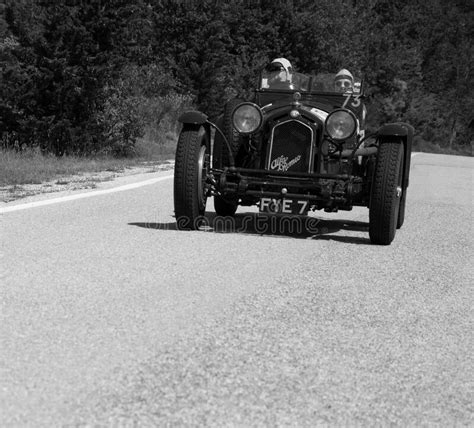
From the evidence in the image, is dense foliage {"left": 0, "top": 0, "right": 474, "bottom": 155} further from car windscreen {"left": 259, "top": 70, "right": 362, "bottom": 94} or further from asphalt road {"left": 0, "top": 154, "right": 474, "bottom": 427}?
asphalt road {"left": 0, "top": 154, "right": 474, "bottom": 427}

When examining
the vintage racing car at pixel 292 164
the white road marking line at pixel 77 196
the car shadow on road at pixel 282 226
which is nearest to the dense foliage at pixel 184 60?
the white road marking line at pixel 77 196

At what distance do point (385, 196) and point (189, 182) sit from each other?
5.60 ft

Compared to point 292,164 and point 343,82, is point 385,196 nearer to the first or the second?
point 292,164

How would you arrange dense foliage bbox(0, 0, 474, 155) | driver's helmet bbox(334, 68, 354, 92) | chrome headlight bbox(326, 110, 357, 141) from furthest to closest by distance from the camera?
dense foliage bbox(0, 0, 474, 155)
driver's helmet bbox(334, 68, 354, 92)
chrome headlight bbox(326, 110, 357, 141)

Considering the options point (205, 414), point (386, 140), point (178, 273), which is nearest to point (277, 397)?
point (205, 414)

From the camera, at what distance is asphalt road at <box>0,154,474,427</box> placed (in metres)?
3.08

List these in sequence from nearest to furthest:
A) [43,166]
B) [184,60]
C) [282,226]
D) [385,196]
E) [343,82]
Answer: [385,196] → [282,226] → [343,82] → [43,166] → [184,60]

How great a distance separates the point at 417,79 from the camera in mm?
77688

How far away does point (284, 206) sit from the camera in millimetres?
7914

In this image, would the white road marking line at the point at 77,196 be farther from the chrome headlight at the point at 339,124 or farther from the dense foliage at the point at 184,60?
the dense foliage at the point at 184,60

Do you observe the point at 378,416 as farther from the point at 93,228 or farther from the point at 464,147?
the point at 464,147

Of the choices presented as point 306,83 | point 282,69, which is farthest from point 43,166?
point 306,83

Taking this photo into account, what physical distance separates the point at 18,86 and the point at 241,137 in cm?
1110

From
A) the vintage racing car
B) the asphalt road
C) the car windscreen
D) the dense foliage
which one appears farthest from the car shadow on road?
the dense foliage
